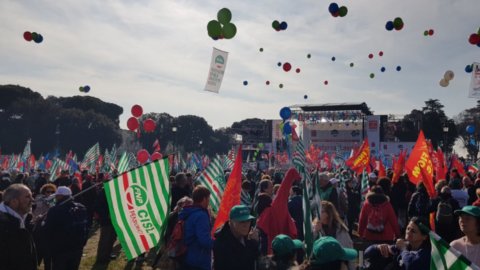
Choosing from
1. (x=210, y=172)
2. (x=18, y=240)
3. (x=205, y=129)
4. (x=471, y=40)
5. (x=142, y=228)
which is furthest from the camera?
(x=205, y=129)

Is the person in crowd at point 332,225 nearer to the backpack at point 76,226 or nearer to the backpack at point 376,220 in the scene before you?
the backpack at point 376,220

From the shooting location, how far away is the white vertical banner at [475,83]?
13.5 m

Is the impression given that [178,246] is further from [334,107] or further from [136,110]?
[334,107]

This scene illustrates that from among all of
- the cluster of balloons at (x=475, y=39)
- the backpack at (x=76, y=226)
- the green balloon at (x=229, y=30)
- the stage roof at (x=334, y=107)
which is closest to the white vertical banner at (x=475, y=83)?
the cluster of balloons at (x=475, y=39)

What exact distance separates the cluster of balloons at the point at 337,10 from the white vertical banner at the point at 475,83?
5815 millimetres

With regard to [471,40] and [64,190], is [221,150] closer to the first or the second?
[471,40]

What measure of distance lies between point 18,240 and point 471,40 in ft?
39.2

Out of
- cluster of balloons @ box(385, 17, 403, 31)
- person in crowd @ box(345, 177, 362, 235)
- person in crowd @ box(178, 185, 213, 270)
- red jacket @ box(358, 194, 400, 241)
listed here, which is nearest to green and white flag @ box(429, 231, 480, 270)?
person in crowd @ box(178, 185, 213, 270)

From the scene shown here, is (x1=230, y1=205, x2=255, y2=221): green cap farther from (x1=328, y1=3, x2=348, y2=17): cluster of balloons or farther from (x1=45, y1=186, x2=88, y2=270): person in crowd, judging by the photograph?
(x1=328, y1=3, x2=348, y2=17): cluster of balloons

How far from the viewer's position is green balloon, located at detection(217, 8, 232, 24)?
9930 millimetres

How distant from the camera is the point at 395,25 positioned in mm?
11656

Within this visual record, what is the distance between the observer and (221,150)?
249ft

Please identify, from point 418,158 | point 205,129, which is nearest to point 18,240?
point 418,158

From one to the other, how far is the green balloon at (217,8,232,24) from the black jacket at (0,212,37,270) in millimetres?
7414
